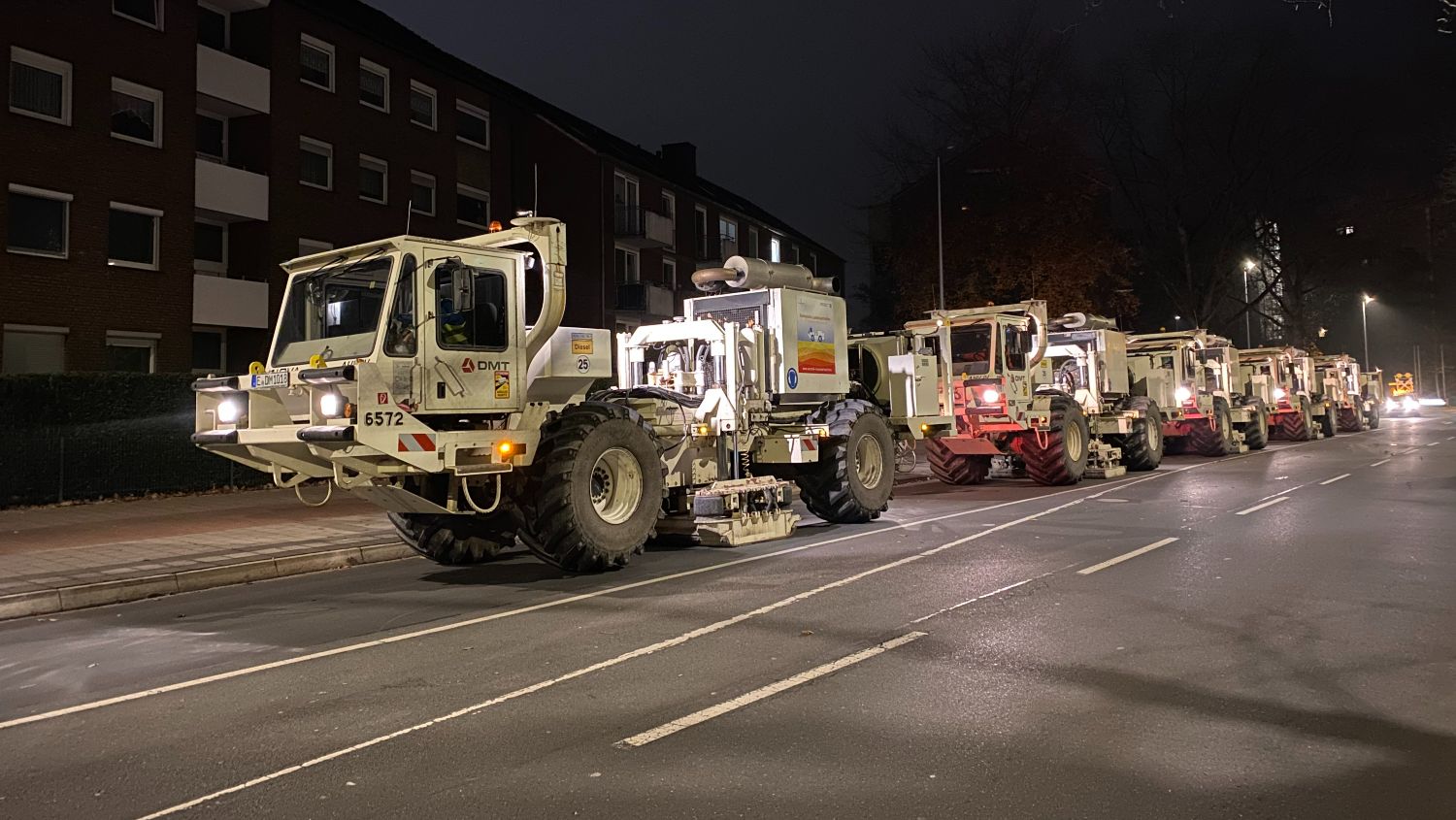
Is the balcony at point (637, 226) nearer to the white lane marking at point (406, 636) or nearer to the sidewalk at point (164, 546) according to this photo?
the sidewalk at point (164, 546)

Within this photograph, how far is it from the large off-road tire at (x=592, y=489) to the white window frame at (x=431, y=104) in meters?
23.0

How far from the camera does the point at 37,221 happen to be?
19906mm

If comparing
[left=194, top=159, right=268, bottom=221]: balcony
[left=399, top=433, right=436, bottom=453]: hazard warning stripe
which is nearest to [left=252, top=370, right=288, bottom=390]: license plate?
[left=399, top=433, right=436, bottom=453]: hazard warning stripe

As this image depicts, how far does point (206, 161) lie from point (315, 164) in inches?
126

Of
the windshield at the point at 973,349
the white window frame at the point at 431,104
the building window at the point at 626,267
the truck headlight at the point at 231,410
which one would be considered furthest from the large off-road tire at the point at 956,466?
the building window at the point at 626,267

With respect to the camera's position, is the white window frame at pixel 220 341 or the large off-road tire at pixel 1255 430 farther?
the large off-road tire at pixel 1255 430

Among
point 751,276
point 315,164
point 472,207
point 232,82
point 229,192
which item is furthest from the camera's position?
point 472,207

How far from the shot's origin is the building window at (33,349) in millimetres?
19250

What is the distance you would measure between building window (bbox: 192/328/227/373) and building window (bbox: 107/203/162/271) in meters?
2.16

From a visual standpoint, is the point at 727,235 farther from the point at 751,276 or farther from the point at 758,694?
the point at 758,694

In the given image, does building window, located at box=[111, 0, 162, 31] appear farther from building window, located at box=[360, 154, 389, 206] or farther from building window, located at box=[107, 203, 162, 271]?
building window, located at box=[360, 154, 389, 206]

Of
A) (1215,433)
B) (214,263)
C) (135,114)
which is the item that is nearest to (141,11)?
(135,114)

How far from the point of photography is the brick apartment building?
65.1 feet

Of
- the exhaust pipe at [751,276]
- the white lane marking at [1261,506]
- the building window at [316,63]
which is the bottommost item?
the white lane marking at [1261,506]
